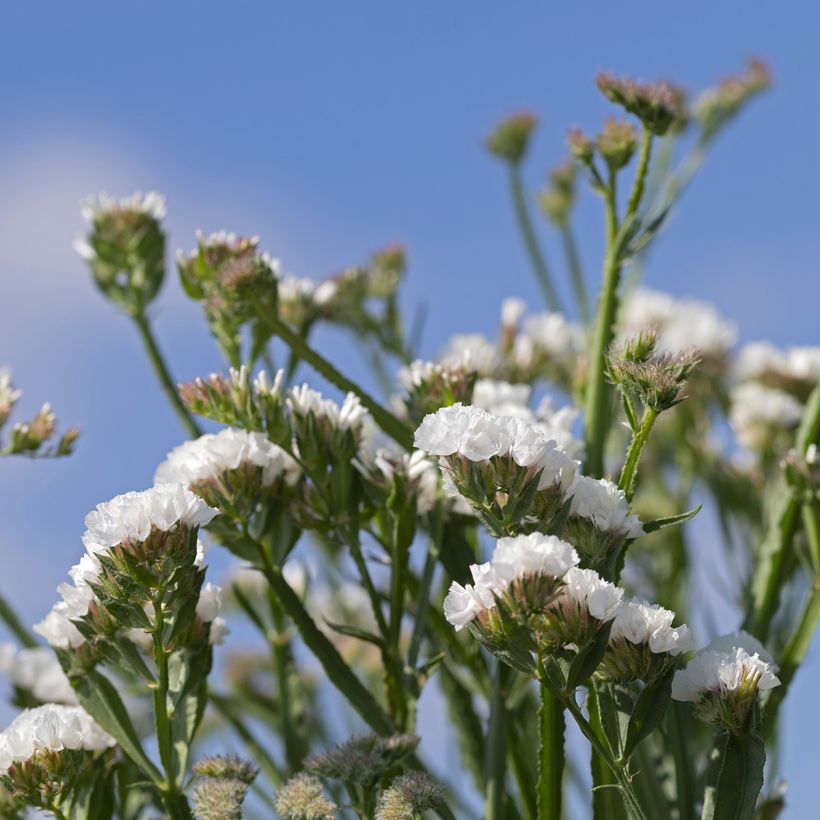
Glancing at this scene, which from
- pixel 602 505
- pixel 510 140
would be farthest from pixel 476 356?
pixel 510 140

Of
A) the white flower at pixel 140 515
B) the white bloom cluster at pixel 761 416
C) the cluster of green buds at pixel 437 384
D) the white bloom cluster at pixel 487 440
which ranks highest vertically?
the white bloom cluster at pixel 761 416

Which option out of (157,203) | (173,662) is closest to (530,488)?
(173,662)

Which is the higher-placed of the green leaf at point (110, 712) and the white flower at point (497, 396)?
the white flower at point (497, 396)

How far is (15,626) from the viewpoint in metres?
1.29

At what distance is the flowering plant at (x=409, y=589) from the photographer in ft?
2.52

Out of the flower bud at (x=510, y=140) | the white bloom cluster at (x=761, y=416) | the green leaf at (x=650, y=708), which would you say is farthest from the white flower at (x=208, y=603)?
the flower bud at (x=510, y=140)

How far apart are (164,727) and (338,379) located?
1.17 ft

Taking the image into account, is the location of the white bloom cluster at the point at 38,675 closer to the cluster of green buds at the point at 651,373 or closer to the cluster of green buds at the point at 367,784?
the cluster of green buds at the point at 367,784

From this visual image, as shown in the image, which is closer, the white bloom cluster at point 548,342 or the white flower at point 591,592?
the white flower at point 591,592

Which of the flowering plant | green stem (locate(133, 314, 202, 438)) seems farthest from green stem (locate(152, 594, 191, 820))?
green stem (locate(133, 314, 202, 438))

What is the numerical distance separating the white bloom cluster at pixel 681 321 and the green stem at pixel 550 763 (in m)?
1.28

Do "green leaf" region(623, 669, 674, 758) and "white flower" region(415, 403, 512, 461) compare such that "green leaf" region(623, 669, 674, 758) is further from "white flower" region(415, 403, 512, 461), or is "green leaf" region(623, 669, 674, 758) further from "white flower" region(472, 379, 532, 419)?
"white flower" region(472, 379, 532, 419)

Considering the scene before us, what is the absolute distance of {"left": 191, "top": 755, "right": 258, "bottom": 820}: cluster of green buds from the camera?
2.62ft

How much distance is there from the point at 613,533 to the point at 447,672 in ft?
1.19
